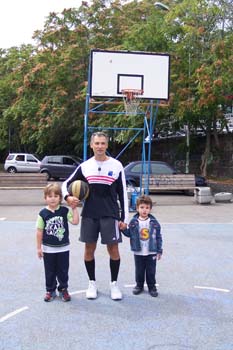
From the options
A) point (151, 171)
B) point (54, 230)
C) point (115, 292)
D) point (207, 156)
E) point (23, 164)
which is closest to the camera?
point (54, 230)

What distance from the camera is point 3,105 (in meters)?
36.4

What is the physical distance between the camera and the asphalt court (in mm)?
4164

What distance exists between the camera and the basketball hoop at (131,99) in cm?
1467

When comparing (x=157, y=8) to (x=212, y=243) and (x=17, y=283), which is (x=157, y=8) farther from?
(x=17, y=283)

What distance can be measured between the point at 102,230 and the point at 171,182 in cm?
1266

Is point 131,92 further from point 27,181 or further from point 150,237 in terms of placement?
point 150,237

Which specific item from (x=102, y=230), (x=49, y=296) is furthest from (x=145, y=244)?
(x=49, y=296)

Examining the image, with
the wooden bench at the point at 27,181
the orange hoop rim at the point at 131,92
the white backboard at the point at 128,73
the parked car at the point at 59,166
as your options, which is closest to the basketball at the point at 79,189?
the white backboard at the point at 128,73

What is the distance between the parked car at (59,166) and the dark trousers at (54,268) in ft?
75.6

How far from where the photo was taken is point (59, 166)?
28.5 meters

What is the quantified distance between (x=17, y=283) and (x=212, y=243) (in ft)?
12.8

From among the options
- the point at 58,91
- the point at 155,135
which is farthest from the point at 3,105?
the point at 155,135

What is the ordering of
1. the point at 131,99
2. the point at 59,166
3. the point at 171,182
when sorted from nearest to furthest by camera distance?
the point at 131,99 < the point at 171,182 < the point at 59,166

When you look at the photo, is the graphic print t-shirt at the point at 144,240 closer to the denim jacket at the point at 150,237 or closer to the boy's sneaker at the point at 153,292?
the denim jacket at the point at 150,237
